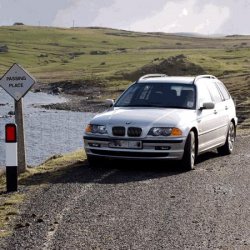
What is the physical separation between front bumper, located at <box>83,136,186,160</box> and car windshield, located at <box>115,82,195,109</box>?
138cm

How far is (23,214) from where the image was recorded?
896 cm

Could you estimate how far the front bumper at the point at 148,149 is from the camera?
12.4 metres

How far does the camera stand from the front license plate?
1236 centimetres

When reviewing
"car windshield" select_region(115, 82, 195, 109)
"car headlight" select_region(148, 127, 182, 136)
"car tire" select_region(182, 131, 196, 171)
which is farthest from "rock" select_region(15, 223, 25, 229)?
"car windshield" select_region(115, 82, 195, 109)

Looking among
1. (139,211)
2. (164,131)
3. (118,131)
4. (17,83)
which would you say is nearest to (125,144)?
(118,131)

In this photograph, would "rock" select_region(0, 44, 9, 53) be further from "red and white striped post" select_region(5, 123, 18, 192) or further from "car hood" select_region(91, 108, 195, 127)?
"red and white striped post" select_region(5, 123, 18, 192)

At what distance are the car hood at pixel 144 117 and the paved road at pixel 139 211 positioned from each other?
918mm

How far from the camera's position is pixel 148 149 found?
40.6 feet

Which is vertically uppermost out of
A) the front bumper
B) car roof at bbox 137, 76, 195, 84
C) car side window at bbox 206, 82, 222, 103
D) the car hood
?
car roof at bbox 137, 76, 195, 84

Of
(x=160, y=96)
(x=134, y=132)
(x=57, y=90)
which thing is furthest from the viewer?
(x=57, y=90)

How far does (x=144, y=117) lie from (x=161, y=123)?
1.24 ft

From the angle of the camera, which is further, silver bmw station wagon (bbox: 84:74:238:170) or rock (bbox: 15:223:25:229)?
silver bmw station wagon (bbox: 84:74:238:170)

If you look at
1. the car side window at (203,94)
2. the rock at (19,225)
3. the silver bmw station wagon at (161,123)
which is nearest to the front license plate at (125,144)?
the silver bmw station wagon at (161,123)

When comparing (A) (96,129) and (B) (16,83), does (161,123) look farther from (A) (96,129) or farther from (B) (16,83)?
(B) (16,83)
